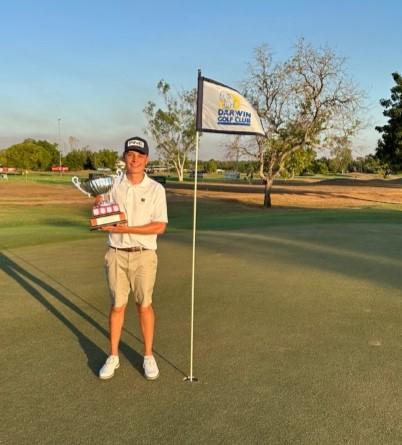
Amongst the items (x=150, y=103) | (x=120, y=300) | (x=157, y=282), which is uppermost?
(x=150, y=103)

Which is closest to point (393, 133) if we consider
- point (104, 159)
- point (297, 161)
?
point (297, 161)

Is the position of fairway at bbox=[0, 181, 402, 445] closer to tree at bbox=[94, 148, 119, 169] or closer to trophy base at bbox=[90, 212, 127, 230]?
trophy base at bbox=[90, 212, 127, 230]

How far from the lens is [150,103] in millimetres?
74500

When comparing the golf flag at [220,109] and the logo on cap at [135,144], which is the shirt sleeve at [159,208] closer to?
the logo on cap at [135,144]

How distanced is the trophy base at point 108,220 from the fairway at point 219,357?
138 centimetres

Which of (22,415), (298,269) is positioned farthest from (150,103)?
(22,415)

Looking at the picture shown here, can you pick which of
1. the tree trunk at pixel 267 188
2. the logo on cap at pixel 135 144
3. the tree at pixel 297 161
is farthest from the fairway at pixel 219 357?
the tree trunk at pixel 267 188

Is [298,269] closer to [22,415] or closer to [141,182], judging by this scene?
[141,182]

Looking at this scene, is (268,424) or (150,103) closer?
(268,424)

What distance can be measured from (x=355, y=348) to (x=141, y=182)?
2798 mm

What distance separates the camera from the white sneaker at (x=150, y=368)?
3.99 meters

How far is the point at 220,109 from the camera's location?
4367 mm

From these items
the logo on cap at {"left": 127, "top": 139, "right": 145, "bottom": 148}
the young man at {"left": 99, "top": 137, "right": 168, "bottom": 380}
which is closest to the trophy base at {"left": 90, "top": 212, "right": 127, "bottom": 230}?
the young man at {"left": 99, "top": 137, "right": 168, "bottom": 380}

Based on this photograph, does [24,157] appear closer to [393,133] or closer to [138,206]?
[393,133]
